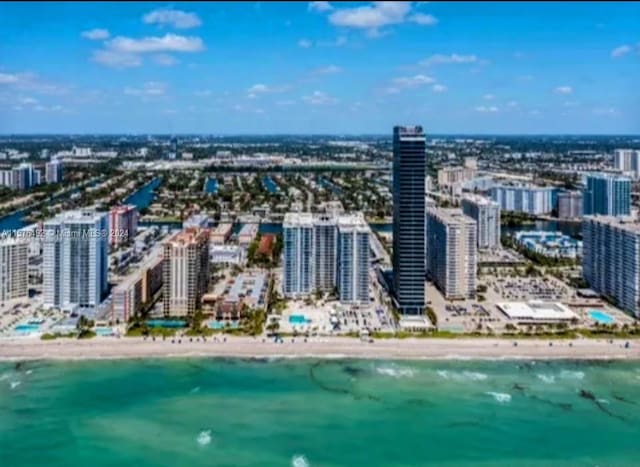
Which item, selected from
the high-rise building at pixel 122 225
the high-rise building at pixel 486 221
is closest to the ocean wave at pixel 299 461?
the high-rise building at pixel 122 225

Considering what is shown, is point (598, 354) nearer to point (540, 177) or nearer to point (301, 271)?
point (301, 271)

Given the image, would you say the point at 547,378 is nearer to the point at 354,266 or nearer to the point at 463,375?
the point at 463,375

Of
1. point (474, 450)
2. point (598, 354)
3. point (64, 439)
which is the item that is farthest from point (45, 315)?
point (598, 354)

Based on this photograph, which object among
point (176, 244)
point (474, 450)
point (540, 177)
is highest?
point (540, 177)

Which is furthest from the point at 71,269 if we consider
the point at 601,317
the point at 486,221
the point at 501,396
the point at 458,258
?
the point at 486,221

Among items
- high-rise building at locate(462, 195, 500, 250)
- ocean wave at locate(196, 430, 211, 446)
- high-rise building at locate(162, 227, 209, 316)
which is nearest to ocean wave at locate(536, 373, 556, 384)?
ocean wave at locate(196, 430, 211, 446)

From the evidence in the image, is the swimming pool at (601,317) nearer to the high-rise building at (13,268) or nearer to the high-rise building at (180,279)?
the high-rise building at (180,279)
